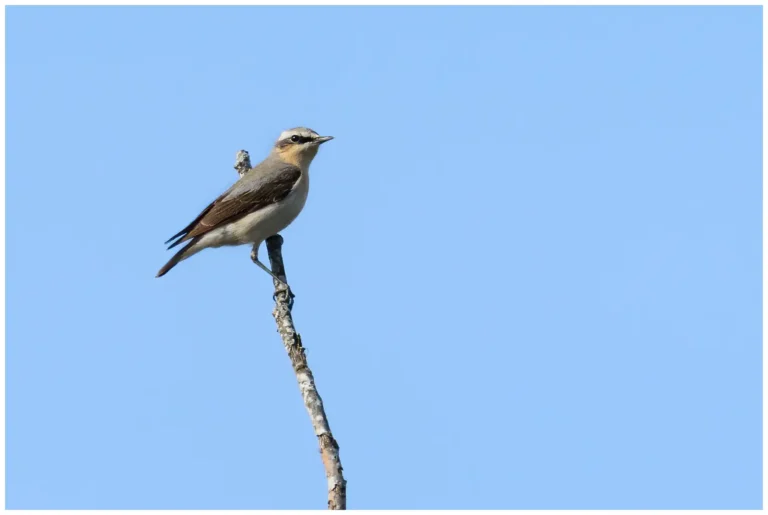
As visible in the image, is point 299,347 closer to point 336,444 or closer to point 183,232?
point 336,444

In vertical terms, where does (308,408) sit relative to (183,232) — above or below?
below

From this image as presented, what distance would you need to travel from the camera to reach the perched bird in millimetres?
14141

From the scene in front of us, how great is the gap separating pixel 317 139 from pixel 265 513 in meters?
6.65

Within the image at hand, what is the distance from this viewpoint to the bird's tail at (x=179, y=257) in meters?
14.0

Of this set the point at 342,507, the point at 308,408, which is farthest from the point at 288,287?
the point at 342,507

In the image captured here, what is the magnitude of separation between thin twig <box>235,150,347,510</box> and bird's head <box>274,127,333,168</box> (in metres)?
3.02

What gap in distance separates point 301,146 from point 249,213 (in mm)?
1721

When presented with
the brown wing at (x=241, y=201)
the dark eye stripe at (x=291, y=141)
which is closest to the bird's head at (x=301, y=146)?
the dark eye stripe at (x=291, y=141)

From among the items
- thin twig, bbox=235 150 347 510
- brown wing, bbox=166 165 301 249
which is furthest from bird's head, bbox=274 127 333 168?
thin twig, bbox=235 150 347 510

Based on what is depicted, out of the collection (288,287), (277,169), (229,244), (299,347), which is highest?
(277,169)

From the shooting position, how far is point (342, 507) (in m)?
7.28

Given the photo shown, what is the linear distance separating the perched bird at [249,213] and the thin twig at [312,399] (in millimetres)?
1563

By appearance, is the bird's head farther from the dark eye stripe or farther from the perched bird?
the perched bird

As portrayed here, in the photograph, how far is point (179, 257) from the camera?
14.2 meters
